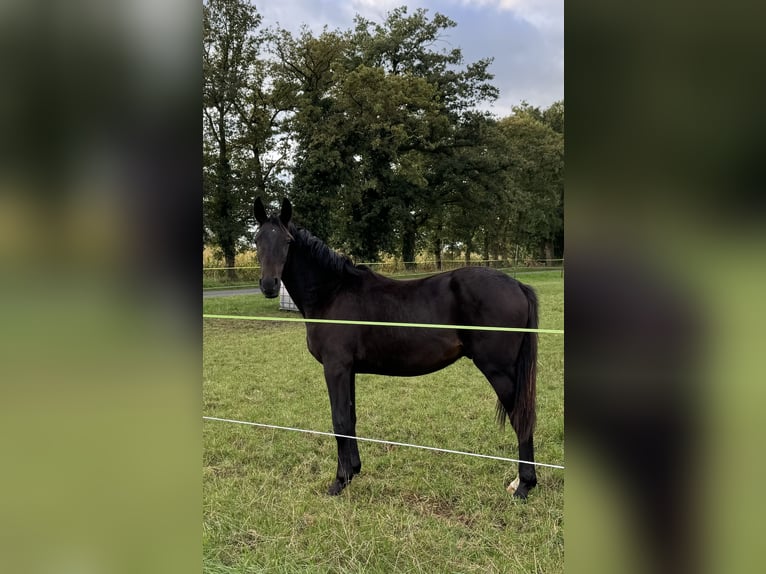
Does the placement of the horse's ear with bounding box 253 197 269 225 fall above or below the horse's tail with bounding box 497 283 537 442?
above

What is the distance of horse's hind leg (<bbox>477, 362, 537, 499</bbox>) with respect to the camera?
2090mm

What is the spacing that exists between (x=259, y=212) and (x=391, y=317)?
775 mm

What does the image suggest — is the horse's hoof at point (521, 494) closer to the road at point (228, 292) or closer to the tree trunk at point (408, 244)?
the tree trunk at point (408, 244)

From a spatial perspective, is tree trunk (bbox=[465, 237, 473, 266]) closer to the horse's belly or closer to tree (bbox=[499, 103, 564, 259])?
tree (bbox=[499, 103, 564, 259])

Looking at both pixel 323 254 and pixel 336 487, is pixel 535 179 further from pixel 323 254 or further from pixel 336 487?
pixel 336 487

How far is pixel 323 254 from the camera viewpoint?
2.27m

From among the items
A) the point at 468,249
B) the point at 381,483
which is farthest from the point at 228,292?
the point at 381,483

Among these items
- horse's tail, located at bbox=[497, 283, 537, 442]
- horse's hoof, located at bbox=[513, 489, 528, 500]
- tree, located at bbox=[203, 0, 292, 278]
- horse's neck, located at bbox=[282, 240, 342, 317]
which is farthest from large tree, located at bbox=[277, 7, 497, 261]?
horse's hoof, located at bbox=[513, 489, 528, 500]

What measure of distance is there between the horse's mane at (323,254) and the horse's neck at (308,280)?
0.04 ft

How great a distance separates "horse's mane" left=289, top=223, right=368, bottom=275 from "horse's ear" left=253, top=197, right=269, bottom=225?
0.50 ft

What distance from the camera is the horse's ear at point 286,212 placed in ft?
6.97

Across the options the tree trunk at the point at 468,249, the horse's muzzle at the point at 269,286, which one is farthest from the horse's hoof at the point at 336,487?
the tree trunk at the point at 468,249
